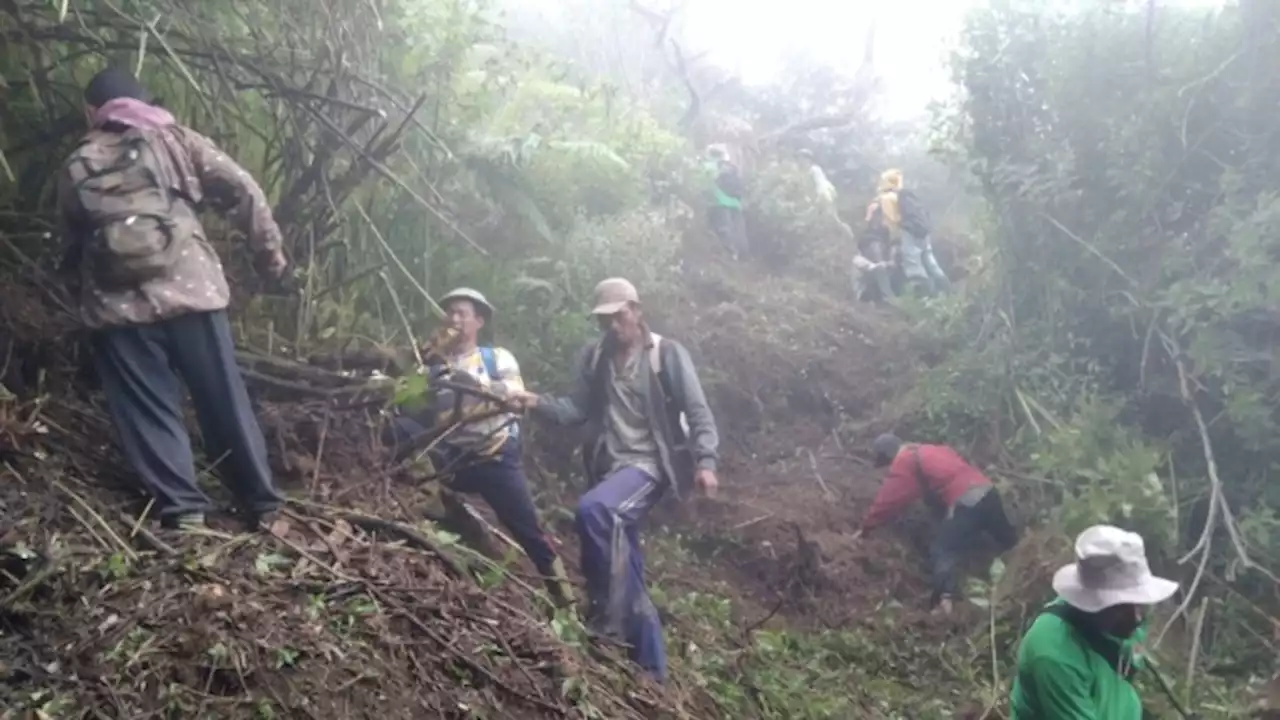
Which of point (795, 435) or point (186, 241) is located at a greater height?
point (186, 241)

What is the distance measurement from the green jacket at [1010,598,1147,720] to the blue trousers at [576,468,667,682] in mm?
1771

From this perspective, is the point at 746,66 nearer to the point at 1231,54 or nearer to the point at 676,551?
the point at 1231,54

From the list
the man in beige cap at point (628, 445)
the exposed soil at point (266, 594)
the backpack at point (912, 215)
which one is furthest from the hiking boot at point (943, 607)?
the backpack at point (912, 215)

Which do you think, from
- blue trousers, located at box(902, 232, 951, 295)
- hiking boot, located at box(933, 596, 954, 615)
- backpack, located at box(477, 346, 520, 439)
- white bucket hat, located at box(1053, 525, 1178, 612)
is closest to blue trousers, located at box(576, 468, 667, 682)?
backpack, located at box(477, 346, 520, 439)

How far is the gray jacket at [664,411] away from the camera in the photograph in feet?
17.4

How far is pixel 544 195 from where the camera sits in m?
8.16

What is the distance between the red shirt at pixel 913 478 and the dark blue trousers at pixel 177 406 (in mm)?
4471

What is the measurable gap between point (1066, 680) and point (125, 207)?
361 cm

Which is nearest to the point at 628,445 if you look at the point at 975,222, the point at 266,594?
the point at 266,594

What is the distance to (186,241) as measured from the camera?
4.00m

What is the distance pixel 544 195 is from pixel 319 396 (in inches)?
139

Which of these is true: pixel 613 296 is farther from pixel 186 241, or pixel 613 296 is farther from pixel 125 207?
pixel 125 207

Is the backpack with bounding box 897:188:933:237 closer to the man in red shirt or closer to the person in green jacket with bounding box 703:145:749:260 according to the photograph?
the person in green jacket with bounding box 703:145:749:260

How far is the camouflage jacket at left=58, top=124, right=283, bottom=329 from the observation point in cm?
392
